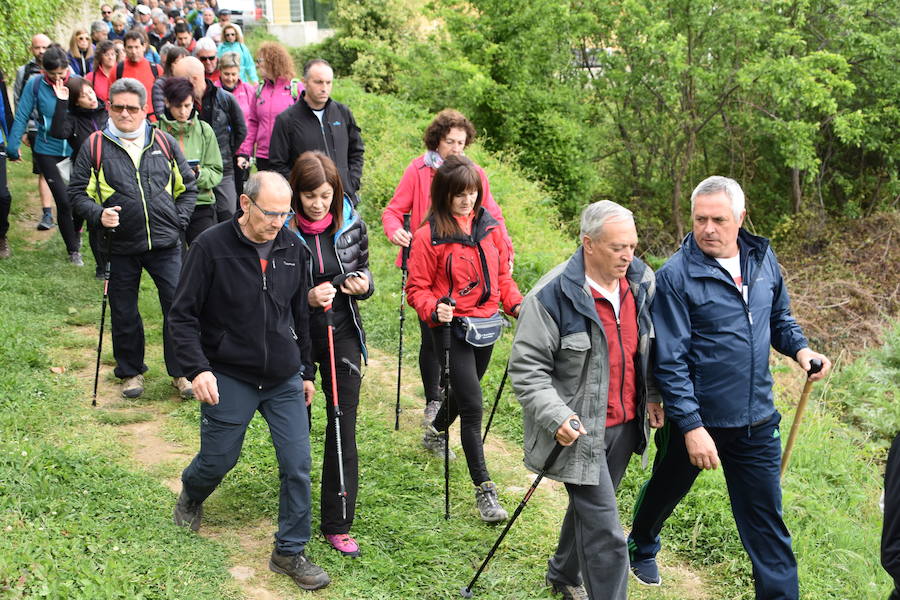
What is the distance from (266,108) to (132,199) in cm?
288

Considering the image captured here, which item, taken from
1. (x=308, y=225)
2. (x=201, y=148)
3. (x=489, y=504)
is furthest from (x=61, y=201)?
(x=489, y=504)

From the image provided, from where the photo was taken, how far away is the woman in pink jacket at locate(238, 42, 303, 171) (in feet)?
28.9

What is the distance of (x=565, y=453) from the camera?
3986 mm

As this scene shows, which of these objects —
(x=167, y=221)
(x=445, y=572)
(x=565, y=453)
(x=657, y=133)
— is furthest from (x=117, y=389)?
(x=657, y=133)

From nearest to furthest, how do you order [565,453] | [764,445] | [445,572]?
[565,453]
[764,445]
[445,572]

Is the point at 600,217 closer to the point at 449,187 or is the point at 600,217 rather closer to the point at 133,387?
the point at 449,187

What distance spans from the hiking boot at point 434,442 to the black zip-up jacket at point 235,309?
205 cm

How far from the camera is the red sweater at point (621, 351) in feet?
13.2

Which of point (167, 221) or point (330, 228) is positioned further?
point (167, 221)

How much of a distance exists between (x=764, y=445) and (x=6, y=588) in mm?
3616

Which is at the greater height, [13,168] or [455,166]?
[455,166]

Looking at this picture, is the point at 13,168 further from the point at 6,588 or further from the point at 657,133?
the point at 657,133

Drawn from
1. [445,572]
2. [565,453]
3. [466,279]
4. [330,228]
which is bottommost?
[445,572]

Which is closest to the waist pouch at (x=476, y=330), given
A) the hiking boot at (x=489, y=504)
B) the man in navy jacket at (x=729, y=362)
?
the hiking boot at (x=489, y=504)
